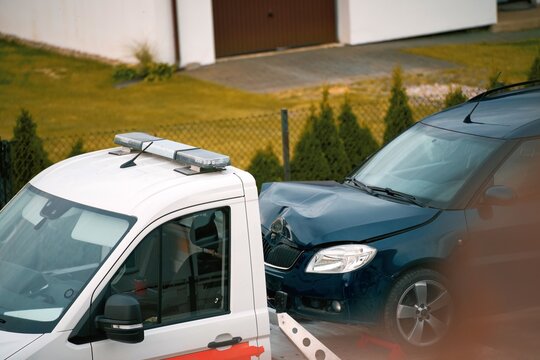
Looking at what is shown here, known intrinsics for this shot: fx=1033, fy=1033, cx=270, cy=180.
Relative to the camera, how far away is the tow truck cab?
482 cm

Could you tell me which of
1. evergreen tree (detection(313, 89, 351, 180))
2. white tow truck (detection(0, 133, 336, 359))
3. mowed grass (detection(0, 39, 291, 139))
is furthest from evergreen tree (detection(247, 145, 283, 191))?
white tow truck (detection(0, 133, 336, 359))

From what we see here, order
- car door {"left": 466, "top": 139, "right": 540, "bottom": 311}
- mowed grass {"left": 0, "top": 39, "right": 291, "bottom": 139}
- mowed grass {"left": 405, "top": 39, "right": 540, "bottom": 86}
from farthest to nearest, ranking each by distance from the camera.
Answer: mowed grass {"left": 405, "top": 39, "right": 540, "bottom": 86}, mowed grass {"left": 0, "top": 39, "right": 291, "bottom": 139}, car door {"left": 466, "top": 139, "right": 540, "bottom": 311}

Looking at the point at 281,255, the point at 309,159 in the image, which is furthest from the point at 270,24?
the point at 281,255

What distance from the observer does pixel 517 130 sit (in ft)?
25.1

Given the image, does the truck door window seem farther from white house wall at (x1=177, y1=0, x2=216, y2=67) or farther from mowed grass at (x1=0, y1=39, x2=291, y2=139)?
white house wall at (x1=177, y1=0, x2=216, y2=67)

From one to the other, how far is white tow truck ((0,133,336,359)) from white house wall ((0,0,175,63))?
16047 mm

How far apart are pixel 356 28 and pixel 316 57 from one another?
1.66 metres

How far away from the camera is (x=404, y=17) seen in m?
23.9

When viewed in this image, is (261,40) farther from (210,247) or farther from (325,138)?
(210,247)

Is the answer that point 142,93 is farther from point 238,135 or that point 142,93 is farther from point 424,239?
point 424,239

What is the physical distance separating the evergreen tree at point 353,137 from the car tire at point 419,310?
5.62m

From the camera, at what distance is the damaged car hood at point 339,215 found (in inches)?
280

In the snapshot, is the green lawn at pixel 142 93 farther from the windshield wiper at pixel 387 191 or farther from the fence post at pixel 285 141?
the windshield wiper at pixel 387 191

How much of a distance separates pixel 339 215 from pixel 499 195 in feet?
3.73
